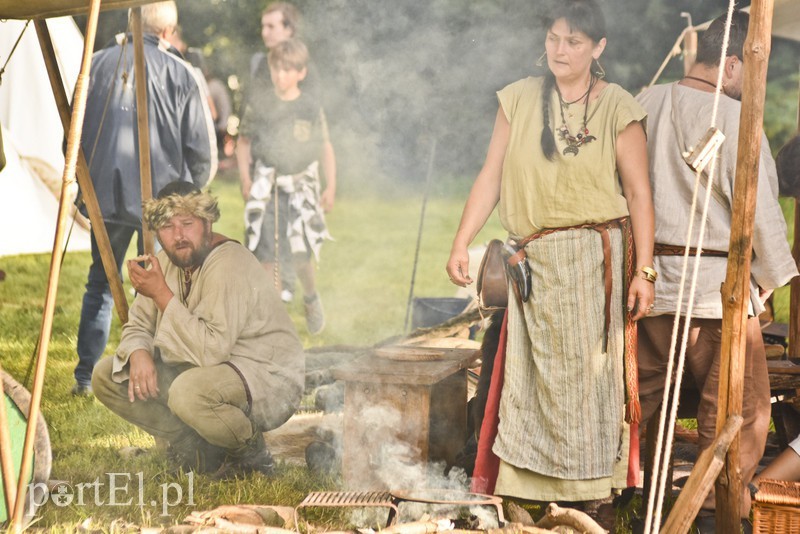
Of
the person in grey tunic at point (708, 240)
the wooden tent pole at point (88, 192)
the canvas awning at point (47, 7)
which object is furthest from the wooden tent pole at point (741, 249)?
the wooden tent pole at point (88, 192)

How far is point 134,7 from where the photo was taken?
4.06 m

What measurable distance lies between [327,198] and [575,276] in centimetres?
149

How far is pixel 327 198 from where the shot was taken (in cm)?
459

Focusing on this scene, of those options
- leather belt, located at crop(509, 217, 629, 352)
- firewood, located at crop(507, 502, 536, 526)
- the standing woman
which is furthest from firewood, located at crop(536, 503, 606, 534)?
leather belt, located at crop(509, 217, 629, 352)

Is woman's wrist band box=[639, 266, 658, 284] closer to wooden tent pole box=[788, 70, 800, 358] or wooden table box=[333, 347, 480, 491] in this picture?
wooden table box=[333, 347, 480, 491]

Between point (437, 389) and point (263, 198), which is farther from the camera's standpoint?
point (263, 198)

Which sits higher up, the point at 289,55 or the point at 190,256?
the point at 289,55

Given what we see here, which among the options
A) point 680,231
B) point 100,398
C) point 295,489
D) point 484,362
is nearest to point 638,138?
point 680,231

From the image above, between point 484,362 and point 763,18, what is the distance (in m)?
1.90

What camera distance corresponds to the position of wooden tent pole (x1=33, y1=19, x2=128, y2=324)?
4.12 metres

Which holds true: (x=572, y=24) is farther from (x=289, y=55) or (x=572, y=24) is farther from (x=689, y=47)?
(x=289, y=55)

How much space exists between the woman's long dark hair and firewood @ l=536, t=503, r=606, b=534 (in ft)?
4.69

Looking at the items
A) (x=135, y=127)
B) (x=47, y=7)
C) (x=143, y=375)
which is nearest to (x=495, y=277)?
(x=143, y=375)

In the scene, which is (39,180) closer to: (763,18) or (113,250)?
(113,250)
